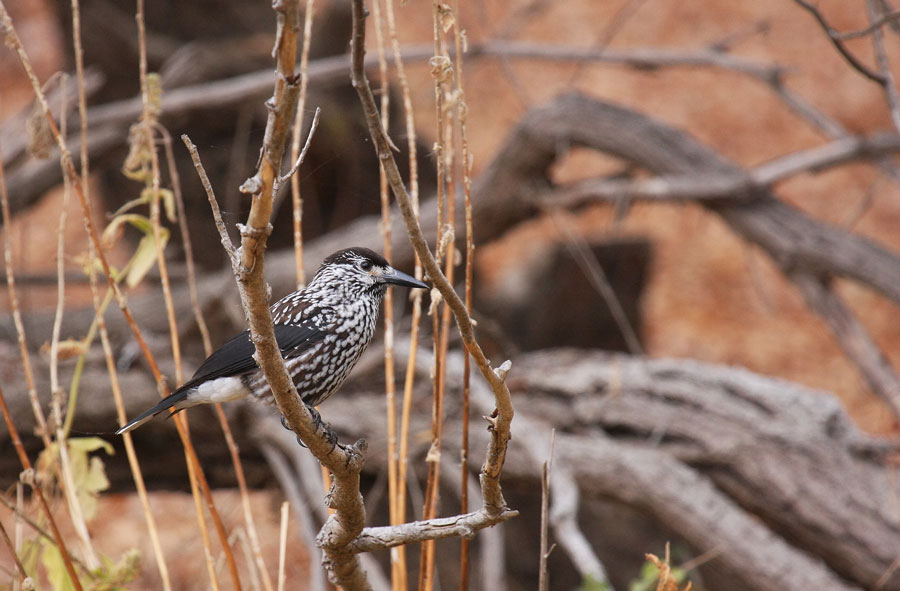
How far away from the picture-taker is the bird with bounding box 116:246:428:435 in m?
1.81

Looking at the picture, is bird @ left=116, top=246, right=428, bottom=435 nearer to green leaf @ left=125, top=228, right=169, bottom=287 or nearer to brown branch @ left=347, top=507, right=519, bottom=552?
green leaf @ left=125, top=228, right=169, bottom=287

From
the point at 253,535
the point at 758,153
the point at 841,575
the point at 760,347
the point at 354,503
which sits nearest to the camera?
the point at 354,503

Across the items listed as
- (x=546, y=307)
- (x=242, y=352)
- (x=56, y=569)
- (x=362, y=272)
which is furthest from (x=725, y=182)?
(x=56, y=569)

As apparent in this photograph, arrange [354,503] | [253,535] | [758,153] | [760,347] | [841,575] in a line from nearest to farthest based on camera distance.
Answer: [354,503] < [253,535] < [841,575] < [760,347] < [758,153]

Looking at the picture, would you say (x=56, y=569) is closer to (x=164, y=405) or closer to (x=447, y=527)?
(x=164, y=405)

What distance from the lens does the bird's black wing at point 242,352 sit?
181cm

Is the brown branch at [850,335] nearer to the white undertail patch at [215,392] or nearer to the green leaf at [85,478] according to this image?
the white undertail patch at [215,392]

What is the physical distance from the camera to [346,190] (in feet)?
15.3

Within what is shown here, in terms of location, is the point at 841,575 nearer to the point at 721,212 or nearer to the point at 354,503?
the point at 721,212

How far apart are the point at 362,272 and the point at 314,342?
0.22 meters

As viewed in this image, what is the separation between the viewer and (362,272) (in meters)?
2.04

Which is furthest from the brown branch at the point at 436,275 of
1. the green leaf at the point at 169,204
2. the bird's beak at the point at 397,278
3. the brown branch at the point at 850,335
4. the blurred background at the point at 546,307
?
the brown branch at the point at 850,335

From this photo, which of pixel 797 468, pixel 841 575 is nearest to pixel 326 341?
pixel 797 468

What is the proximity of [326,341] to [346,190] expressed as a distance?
2.86 metres
